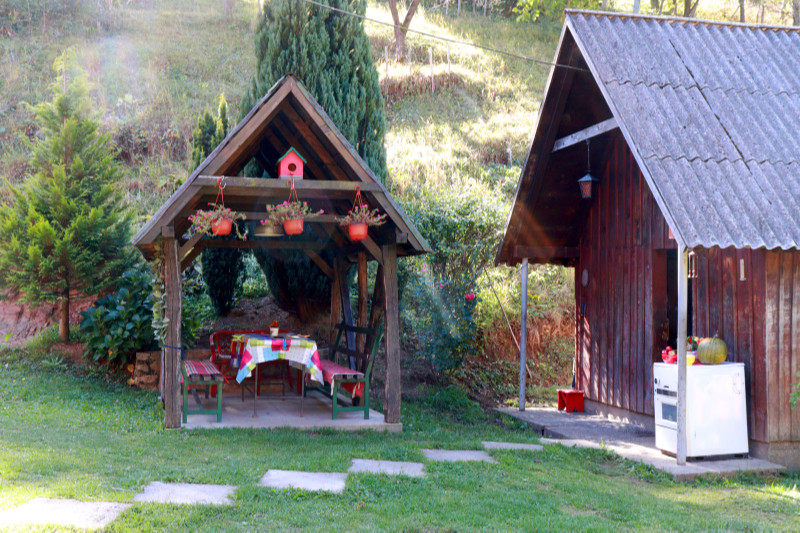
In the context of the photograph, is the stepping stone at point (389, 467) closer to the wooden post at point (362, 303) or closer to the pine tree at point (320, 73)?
the wooden post at point (362, 303)

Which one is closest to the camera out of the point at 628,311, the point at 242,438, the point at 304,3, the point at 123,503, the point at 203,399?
the point at 123,503

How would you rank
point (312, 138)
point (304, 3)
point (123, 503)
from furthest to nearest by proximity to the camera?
point (304, 3)
point (312, 138)
point (123, 503)

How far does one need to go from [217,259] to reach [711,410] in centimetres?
833

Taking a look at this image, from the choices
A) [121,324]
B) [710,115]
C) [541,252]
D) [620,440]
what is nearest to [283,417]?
[121,324]

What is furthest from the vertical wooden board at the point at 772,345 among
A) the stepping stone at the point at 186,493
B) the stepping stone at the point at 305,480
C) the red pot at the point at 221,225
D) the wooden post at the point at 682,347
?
the red pot at the point at 221,225

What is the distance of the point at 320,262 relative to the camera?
1048cm

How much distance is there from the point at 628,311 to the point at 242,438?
5108mm

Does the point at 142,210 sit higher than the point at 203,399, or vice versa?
the point at 142,210

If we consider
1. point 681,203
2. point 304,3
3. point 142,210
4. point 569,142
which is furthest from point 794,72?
point 142,210

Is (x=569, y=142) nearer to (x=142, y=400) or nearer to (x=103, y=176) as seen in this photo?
(x=142, y=400)

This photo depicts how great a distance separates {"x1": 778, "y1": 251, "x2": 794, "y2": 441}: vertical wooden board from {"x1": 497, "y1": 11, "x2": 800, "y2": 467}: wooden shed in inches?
0.5

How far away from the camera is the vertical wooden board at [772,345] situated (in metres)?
6.88

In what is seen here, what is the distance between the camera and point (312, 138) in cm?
835

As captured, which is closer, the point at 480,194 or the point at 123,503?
the point at 123,503
